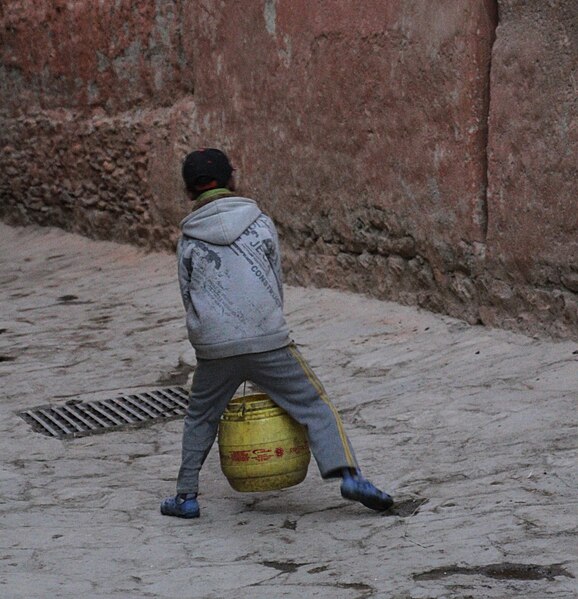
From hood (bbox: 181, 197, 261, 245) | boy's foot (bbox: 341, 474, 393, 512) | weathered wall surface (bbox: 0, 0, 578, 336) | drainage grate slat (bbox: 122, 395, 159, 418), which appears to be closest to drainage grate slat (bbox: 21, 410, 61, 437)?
drainage grate slat (bbox: 122, 395, 159, 418)

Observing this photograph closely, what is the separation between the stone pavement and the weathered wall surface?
0.96 feet

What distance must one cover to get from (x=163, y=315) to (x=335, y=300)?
1.07 meters

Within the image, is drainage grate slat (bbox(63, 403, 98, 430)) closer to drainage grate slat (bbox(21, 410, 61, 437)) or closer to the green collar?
drainage grate slat (bbox(21, 410, 61, 437))

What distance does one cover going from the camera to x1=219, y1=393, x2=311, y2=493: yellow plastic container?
3.91m

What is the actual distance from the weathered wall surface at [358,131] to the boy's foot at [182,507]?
2.18 meters

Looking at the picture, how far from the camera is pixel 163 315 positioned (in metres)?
7.35

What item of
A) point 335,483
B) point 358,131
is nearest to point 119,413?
point 335,483

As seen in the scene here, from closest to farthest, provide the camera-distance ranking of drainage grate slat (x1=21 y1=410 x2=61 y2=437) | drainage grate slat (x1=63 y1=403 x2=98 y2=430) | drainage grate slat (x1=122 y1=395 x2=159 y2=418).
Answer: drainage grate slat (x1=21 y1=410 x2=61 y2=437)
drainage grate slat (x1=63 y1=403 x2=98 y2=430)
drainage grate slat (x1=122 y1=395 x2=159 y2=418)

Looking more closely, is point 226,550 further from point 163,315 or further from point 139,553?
point 163,315

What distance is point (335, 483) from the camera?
14.5 feet

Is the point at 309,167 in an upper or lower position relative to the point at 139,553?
upper

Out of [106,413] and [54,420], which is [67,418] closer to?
[54,420]

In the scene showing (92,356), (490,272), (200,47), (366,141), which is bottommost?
(92,356)

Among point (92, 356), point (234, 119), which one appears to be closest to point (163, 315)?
point (92, 356)
